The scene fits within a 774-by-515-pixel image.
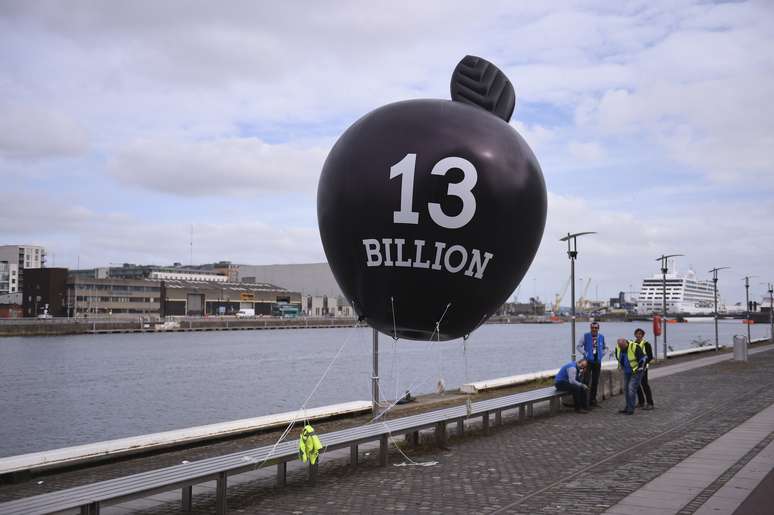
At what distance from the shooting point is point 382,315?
30.4ft

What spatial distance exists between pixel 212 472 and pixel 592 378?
1181 cm

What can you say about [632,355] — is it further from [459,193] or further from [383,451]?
[459,193]

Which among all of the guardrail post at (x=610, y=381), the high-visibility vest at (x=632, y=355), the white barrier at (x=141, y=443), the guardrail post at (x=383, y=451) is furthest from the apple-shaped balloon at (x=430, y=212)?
Answer: the guardrail post at (x=610, y=381)

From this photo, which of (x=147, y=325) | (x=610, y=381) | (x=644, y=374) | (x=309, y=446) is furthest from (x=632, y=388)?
(x=147, y=325)

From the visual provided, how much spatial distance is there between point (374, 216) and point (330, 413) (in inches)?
400

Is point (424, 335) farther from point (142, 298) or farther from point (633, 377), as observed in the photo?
point (142, 298)

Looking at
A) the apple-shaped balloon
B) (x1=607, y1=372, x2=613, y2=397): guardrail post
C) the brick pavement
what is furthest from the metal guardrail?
(x1=607, y1=372, x2=613, y2=397): guardrail post

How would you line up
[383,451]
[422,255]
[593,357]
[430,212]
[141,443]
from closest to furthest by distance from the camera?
[430,212] → [422,255] → [383,451] → [141,443] → [593,357]

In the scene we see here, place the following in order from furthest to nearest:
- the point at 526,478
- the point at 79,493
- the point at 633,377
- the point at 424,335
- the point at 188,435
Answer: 1. the point at 633,377
2. the point at 188,435
3. the point at 526,478
4. the point at 424,335
5. the point at 79,493

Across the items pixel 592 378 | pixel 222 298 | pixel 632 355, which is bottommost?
pixel 592 378

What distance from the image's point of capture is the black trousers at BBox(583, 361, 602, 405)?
18266 millimetres

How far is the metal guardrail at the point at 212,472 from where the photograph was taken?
7.68 m

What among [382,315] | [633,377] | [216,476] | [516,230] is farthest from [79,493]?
[633,377]

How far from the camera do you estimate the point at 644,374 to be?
703 inches
